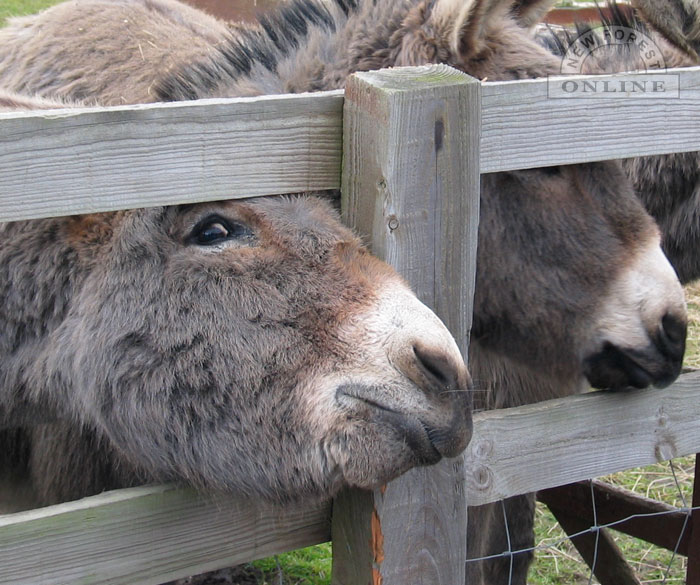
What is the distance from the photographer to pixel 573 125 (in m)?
2.10

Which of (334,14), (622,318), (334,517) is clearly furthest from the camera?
(334,14)

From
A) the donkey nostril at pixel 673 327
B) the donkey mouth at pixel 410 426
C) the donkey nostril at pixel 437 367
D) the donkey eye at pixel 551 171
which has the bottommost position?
the donkey nostril at pixel 673 327

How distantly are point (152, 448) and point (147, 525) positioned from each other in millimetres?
176

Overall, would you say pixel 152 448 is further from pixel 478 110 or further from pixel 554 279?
pixel 554 279

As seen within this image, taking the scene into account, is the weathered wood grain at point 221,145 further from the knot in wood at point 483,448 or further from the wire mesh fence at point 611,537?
the wire mesh fence at point 611,537

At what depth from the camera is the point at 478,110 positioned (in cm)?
193

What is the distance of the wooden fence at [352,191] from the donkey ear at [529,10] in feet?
2.65

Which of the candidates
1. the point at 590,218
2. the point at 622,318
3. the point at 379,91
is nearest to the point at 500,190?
the point at 590,218

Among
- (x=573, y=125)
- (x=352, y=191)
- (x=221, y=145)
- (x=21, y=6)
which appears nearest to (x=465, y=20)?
(x=573, y=125)

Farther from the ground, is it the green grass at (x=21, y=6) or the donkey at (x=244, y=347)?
the donkey at (x=244, y=347)

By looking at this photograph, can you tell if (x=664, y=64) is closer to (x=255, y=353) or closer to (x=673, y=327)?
(x=673, y=327)

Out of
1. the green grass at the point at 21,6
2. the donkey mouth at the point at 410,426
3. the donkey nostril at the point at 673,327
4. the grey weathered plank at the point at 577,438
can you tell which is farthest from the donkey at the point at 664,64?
the green grass at the point at 21,6

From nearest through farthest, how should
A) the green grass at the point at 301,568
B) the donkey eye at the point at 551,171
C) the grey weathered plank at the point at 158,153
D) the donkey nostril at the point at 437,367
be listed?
the grey weathered plank at the point at 158,153 < the donkey nostril at the point at 437,367 < the donkey eye at the point at 551,171 < the green grass at the point at 301,568

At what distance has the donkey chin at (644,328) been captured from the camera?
8.22 ft
